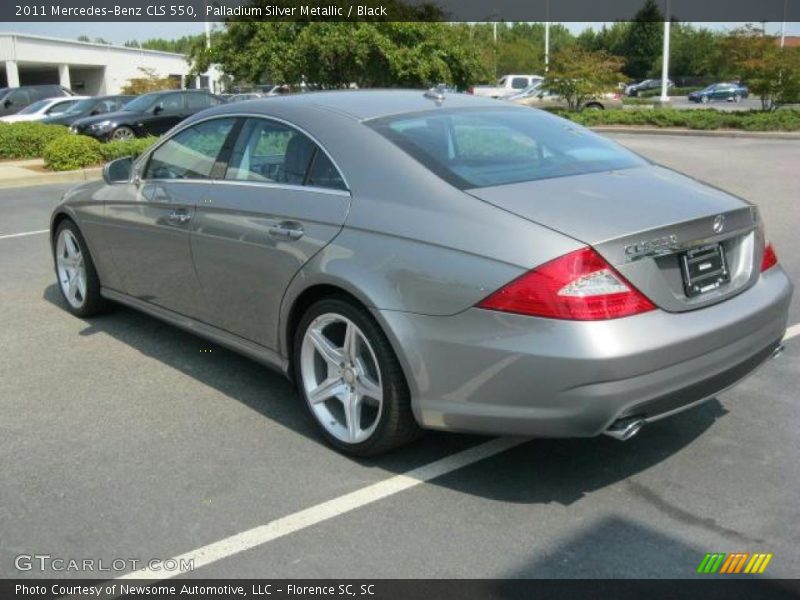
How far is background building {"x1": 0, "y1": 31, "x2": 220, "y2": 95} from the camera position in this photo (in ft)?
167

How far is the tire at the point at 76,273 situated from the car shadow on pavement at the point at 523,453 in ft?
4.57

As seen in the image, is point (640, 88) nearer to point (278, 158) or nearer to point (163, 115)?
point (163, 115)

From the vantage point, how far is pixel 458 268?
3.21m

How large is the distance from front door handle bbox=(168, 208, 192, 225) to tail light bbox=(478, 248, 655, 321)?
2.21 m

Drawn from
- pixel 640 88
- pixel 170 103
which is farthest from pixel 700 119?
pixel 640 88

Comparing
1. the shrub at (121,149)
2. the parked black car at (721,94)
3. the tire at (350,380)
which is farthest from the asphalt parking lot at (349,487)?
the parked black car at (721,94)

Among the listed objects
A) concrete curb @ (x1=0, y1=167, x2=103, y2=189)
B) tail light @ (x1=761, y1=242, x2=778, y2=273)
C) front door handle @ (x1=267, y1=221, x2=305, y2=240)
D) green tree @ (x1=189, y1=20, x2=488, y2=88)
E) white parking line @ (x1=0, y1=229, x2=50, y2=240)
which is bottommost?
white parking line @ (x1=0, y1=229, x2=50, y2=240)

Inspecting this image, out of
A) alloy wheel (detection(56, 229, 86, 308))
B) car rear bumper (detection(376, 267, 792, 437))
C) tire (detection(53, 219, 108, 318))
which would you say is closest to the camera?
car rear bumper (detection(376, 267, 792, 437))

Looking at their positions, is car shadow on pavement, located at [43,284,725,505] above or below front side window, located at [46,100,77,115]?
below

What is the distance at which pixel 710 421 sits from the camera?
4.09 metres

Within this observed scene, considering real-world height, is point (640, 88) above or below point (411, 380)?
above

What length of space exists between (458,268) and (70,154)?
14056 millimetres

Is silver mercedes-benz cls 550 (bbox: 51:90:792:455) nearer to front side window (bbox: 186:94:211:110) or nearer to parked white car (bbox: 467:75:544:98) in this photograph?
front side window (bbox: 186:94:211:110)

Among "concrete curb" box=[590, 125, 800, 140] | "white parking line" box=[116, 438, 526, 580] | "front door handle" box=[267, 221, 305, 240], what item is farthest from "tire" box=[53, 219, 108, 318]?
"concrete curb" box=[590, 125, 800, 140]
